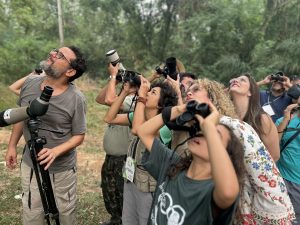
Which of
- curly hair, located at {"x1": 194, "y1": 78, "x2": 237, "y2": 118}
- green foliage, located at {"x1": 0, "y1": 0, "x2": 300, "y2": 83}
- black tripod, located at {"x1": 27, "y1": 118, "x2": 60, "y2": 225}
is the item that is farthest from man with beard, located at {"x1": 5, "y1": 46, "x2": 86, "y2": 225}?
green foliage, located at {"x1": 0, "y1": 0, "x2": 300, "y2": 83}

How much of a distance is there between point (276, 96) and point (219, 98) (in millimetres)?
2243

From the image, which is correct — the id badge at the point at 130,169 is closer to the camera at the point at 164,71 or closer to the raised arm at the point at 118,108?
the raised arm at the point at 118,108

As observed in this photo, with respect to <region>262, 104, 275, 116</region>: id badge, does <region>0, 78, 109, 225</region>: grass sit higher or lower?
lower

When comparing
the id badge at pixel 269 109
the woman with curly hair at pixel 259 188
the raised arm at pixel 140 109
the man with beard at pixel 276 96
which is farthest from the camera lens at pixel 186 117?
the id badge at pixel 269 109

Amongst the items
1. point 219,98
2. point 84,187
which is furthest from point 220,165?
point 84,187

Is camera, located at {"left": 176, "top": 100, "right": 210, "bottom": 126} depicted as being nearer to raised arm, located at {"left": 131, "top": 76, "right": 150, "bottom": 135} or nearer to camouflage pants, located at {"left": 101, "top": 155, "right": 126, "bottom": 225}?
raised arm, located at {"left": 131, "top": 76, "right": 150, "bottom": 135}

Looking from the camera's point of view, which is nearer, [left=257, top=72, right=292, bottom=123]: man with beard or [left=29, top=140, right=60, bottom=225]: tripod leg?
[left=29, top=140, right=60, bottom=225]: tripod leg

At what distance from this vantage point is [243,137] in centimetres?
185

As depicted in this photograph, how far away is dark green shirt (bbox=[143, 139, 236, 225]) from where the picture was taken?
58.6 inches

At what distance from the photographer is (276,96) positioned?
163 inches

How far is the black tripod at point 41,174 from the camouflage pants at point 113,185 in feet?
3.28

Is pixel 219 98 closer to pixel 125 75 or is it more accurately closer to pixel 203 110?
pixel 203 110

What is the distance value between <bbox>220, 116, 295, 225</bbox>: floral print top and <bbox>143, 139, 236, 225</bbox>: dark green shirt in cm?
35

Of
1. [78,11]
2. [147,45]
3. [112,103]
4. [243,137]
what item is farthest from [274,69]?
[78,11]
